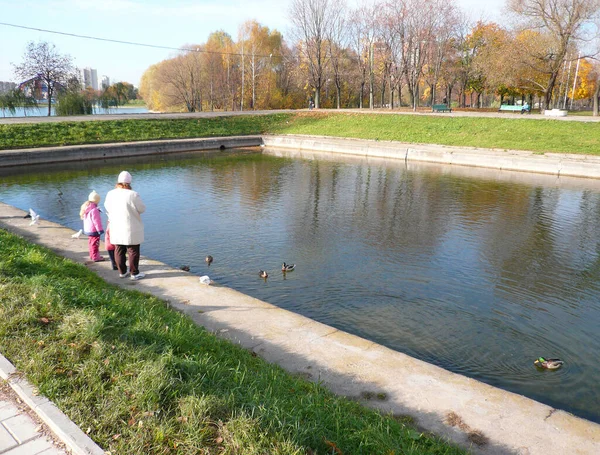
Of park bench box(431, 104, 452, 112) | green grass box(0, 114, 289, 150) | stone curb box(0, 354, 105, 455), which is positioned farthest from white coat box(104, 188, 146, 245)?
park bench box(431, 104, 452, 112)

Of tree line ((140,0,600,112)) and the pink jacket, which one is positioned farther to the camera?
tree line ((140,0,600,112))

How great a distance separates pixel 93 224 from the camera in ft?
29.1

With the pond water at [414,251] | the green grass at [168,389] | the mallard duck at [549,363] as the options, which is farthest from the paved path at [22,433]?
the mallard duck at [549,363]

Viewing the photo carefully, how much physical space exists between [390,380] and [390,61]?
51074 mm

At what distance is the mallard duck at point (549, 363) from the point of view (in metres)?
6.16

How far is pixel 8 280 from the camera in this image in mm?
6367

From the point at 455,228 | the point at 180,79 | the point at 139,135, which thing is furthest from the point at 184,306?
the point at 180,79

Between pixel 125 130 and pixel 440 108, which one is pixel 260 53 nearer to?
pixel 440 108

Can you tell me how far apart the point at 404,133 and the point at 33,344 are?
27909 mm

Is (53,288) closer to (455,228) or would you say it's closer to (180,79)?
(455,228)

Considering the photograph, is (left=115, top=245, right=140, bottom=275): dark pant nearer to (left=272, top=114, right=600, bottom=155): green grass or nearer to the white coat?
the white coat

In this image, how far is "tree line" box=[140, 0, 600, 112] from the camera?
3816 centimetres

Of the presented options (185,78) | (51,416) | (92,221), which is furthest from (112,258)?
(185,78)

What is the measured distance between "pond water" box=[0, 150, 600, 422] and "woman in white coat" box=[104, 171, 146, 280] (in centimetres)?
186
